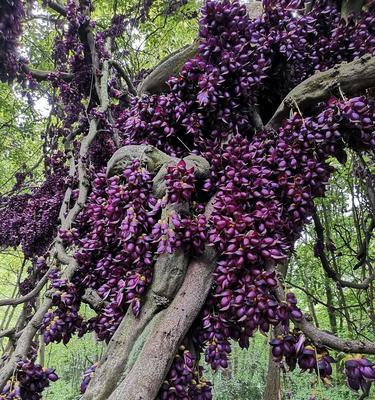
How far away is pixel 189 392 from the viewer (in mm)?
1349

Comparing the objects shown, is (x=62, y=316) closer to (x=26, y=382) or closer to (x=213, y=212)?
(x=26, y=382)

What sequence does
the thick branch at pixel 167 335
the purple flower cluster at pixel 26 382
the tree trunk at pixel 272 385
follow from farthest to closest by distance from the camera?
1. the tree trunk at pixel 272 385
2. the purple flower cluster at pixel 26 382
3. the thick branch at pixel 167 335

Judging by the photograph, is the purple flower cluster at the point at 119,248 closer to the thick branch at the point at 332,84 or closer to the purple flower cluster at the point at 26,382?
the purple flower cluster at the point at 26,382

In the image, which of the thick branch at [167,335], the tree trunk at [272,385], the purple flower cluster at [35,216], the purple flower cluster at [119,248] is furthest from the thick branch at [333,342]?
the tree trunk at [272,385]

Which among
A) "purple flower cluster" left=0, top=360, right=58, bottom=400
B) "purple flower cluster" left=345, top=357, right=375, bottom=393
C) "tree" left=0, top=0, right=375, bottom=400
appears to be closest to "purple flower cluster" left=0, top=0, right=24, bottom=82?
"tree" left=0, top=0, right=375, bottom=400

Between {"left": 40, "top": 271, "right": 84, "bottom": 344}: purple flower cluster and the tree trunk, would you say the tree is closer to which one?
{"left": 40, "top": 271, "right": 84, "bottom": 344}: purple flower cluster

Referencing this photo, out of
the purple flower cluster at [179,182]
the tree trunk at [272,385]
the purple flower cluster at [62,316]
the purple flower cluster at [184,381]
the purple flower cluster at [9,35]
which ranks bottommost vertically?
the tree trunk at [272,385]

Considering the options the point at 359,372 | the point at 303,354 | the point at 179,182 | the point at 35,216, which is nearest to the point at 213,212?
the point at 179,182

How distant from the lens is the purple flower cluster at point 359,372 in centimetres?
104

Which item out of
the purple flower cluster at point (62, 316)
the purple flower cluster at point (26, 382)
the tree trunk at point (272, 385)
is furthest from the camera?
the tree trunk at point (272, 385)

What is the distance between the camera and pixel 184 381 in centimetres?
128

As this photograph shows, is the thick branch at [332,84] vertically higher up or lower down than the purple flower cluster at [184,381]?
higher up

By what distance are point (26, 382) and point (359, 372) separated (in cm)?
126

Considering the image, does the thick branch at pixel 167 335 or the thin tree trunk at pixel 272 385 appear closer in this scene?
the thick branch at pixel 167 335
